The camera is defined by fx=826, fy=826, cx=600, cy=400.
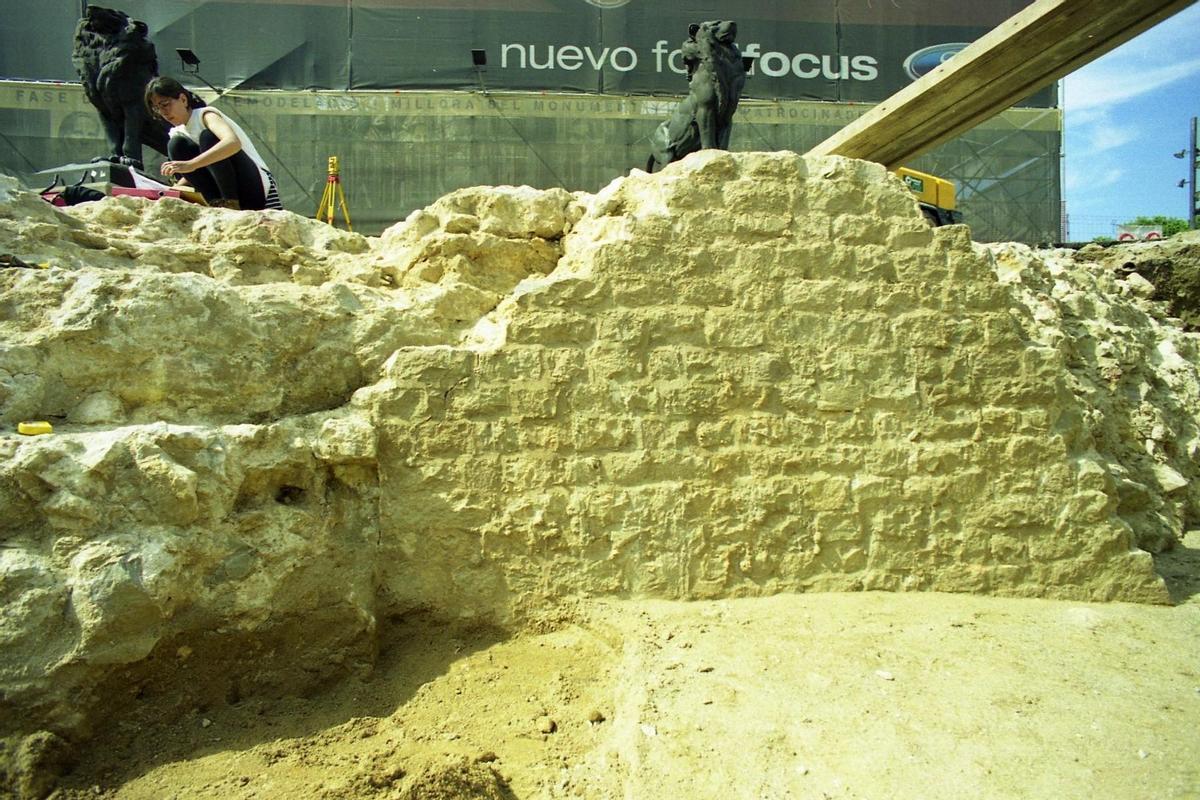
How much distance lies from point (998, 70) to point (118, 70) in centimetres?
724

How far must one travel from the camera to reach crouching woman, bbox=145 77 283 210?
5.06m

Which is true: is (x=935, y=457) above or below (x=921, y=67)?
below

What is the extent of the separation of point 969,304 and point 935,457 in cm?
74

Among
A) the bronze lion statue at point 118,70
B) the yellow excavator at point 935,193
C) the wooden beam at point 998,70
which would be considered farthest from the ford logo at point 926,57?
the bronze lion statue at point 118,70

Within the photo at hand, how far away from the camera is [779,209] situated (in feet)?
12.1

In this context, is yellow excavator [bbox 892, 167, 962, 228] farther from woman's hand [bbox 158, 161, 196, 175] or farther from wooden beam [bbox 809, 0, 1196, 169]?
woman's hand [bbox 158, 161, 196, 175]

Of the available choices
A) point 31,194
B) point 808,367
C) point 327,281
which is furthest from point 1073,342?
point 31,194

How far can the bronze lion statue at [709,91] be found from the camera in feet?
31.6

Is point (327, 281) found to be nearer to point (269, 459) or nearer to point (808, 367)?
point (269, 459)

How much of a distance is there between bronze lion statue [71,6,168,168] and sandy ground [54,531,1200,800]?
6.29 metres

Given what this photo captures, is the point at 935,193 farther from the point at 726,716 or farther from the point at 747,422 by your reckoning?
the point at 726,716

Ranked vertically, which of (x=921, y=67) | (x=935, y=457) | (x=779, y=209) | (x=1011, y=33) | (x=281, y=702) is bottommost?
(x=281, y=702)

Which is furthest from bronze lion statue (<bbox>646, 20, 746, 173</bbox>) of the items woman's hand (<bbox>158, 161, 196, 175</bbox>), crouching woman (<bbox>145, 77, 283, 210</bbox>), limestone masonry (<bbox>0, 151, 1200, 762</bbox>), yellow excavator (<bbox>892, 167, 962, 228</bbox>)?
limestone masonry (<bbox>0, 151, 1200, 762</bbox>)

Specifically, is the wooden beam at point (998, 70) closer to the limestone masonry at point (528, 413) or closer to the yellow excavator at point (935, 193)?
the limestone masonry at point (528, 413)
